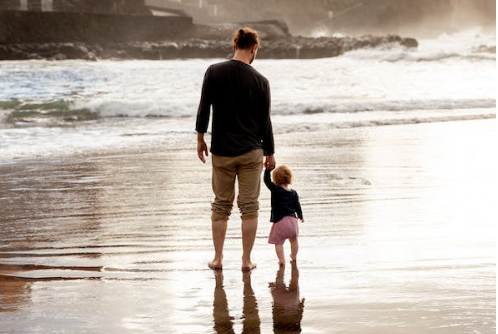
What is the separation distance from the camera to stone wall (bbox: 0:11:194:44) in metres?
63.6

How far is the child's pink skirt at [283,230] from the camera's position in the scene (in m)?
4.15

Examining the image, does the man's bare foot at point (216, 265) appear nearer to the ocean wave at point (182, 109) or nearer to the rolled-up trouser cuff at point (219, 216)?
the rolled-up trouser cuff at point (219, 216)

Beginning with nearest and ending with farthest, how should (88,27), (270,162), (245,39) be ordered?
(245,39) → (270,162) → (88,27)

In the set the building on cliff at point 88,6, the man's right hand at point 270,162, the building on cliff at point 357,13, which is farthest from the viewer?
the building on cliff at point 88,6

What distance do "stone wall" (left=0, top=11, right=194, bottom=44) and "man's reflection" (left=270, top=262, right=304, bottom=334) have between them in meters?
61.1

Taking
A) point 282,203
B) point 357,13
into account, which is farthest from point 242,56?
point 357,13

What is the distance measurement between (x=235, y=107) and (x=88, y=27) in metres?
64.2

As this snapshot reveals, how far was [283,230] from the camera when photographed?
4164 mm

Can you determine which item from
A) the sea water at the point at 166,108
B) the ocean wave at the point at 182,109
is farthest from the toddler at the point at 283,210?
the ocean wave at the point at 182,109

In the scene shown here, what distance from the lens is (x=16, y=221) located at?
545cm

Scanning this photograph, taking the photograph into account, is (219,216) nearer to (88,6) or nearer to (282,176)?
(282,176)

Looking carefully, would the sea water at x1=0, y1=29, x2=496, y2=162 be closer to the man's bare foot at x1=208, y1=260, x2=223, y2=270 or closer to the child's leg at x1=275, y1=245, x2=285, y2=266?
the man's bare foot at x1=208, y1=260, x2=223, y2=270

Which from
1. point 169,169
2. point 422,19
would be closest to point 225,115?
point 169,169

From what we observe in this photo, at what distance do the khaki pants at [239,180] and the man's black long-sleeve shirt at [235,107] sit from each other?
0.04 m
